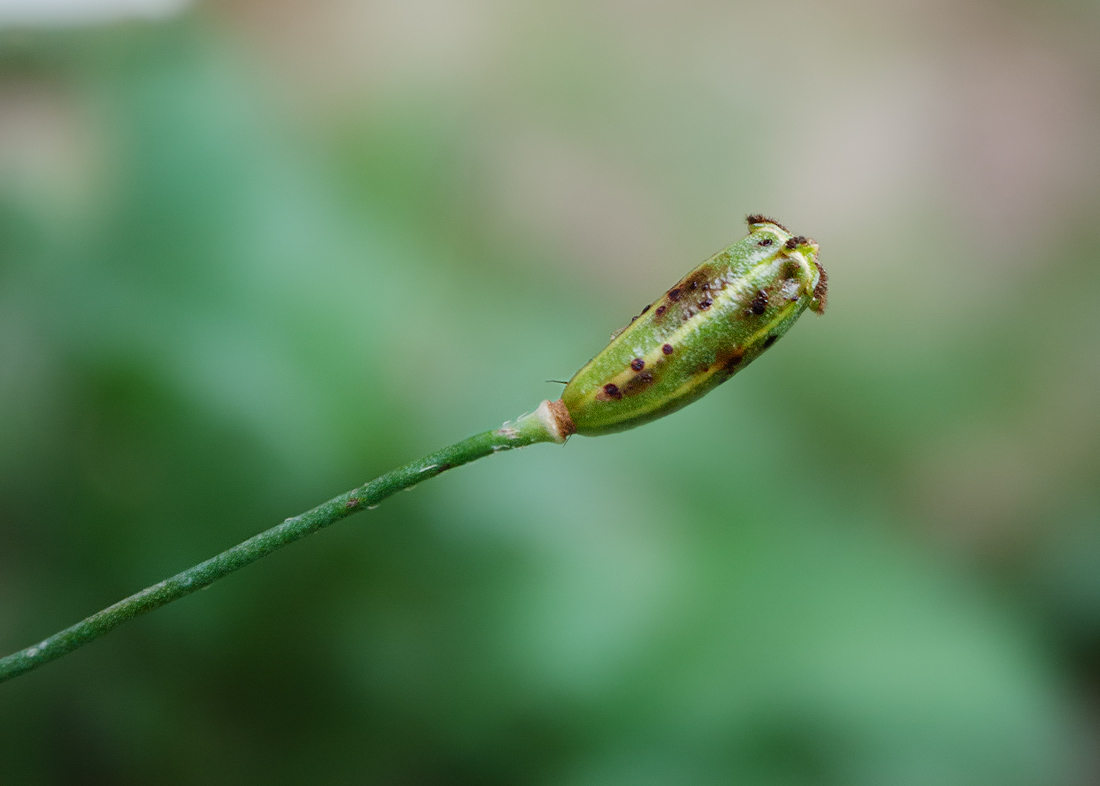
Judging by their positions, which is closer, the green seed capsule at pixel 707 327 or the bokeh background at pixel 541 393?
the green seed capsule at pixel 707 327

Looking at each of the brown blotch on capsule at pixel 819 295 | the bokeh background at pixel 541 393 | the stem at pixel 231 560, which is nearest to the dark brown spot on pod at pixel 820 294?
the brown blotch on capsule at pixel 819 295

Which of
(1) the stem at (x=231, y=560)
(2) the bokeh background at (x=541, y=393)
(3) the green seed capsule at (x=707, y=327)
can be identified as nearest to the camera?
(1) the stem at (x=231, y=560)

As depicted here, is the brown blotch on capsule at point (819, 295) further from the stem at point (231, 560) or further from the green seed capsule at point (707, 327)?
the stem at point (231, 560)

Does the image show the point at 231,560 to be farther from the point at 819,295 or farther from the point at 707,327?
the point at 819,295

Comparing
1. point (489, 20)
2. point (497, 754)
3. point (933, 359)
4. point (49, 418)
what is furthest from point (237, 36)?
point (933, 359)

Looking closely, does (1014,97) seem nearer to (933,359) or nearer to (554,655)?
(933,359)

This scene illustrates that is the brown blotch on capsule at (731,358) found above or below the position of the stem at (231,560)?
below

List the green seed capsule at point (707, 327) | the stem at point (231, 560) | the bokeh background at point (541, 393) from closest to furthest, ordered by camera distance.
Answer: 1. the stem at point (231, 560)
2. the green seed capsule at point (707, 327)
3. the bokeh background at point (541, 393)
